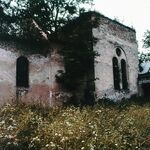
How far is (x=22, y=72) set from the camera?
751 inches

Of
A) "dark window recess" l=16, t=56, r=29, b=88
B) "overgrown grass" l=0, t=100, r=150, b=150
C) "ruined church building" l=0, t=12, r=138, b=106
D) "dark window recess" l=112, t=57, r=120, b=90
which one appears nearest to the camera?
"overgrown grass" l=0, t=100, r=150, b=150

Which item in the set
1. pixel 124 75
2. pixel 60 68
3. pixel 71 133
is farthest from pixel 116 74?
pixel 71 133

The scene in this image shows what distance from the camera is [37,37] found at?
64.8ft

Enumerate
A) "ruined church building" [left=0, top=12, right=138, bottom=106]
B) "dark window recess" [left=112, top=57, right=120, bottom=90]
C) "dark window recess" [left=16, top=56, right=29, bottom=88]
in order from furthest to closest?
"dark window recess" [left=112, top=57, right=120, bottom=90]
"dark window recess" [left=16, top=56, right=29, bottom=88]
"ruined church building" [left=0, top=12, right=138, bottom=106]

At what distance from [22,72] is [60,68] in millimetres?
2805

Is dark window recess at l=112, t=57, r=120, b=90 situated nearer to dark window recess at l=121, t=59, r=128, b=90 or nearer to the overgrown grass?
dark window recess at l=121, t=59, r=128, b=90

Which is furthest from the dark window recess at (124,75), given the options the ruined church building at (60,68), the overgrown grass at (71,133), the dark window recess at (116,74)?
the overgrown grass at (71,133)

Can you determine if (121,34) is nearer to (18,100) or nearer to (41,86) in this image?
(41,86)

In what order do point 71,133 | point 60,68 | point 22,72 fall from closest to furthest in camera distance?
1. point 71,133
2. point 22,72
3. point 60,68

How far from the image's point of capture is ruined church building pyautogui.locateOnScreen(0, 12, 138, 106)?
1827 centimetres

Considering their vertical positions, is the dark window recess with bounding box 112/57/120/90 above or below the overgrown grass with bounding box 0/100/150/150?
above

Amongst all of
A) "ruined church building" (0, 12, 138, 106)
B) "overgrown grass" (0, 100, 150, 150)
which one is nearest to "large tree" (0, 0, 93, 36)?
"ruined church building" (0, 12, 138, 106)

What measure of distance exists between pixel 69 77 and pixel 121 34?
6.51m

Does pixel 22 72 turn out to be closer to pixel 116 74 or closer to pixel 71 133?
pixel 116 74
